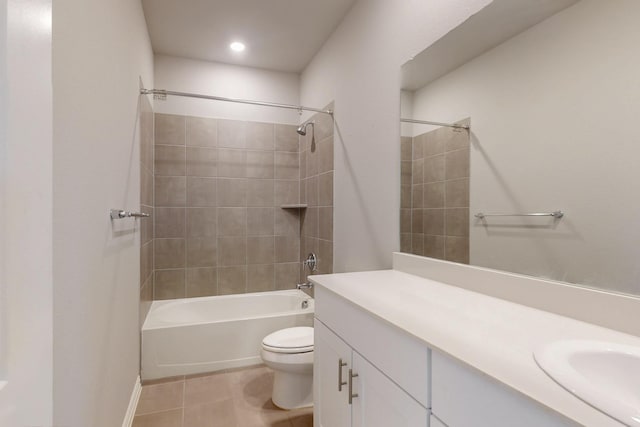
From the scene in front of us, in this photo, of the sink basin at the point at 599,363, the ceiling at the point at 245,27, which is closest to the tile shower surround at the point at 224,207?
the ceiling at the point at 245,27

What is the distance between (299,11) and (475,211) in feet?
6.16

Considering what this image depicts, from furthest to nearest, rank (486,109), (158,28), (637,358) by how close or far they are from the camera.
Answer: (158,28) < (486,109) < (637,358)

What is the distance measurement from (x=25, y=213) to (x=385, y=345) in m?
0.91

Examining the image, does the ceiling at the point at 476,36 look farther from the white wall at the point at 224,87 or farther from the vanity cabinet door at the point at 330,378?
the white wall at the point at 224,87

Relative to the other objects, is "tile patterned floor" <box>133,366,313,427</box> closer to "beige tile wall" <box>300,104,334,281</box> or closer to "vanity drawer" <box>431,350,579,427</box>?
"beige tile wall" <box>300,104,334,281</box>

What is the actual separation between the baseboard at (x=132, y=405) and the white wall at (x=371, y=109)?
154 cm

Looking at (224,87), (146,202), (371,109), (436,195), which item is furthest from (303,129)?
(436,195)

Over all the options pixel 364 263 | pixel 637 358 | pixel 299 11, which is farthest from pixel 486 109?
pixel 299 11

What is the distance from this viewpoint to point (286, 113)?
10.7 ft

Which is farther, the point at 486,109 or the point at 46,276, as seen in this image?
the point at 486,109

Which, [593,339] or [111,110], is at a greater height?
[111,110]

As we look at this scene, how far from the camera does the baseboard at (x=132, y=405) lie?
1.69 metres

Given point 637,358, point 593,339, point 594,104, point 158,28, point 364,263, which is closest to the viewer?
point 637,358

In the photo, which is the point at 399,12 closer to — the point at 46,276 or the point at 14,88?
the point at 14,88
